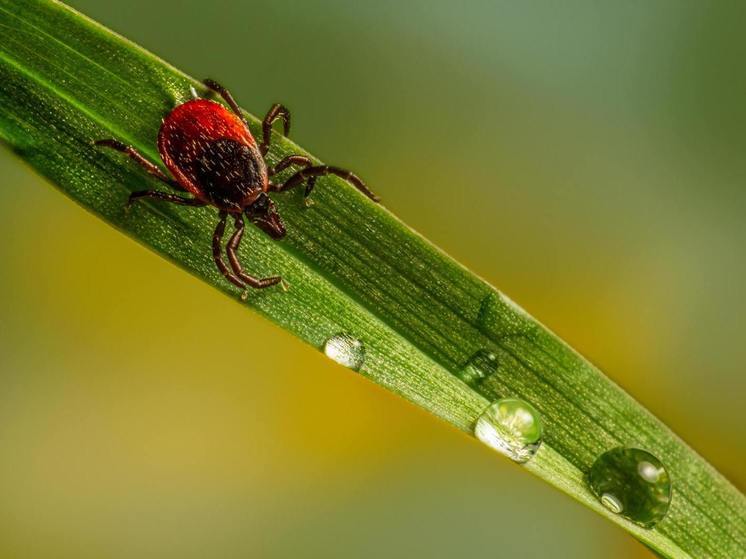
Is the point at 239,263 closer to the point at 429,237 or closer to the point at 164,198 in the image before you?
the point at 164,198

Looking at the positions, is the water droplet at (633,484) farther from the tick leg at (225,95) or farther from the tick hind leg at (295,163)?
the tick leg at (225,95)

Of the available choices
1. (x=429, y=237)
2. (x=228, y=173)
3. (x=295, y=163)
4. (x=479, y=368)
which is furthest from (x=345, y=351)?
(x=429, y=237)


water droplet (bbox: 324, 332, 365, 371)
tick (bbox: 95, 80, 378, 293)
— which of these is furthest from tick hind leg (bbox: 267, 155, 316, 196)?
water droplet (bbox: 324, 332, 365, 371)

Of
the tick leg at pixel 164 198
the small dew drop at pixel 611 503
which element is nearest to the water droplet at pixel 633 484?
the small dew drop at pixel 611 503

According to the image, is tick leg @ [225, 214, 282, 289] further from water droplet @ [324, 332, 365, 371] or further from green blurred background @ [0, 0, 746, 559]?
green blurred background @ [0, 0, 746, 559]

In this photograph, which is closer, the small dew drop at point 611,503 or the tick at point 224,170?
the small dew drop at point 611,503

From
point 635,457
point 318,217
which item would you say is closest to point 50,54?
point 318,217
